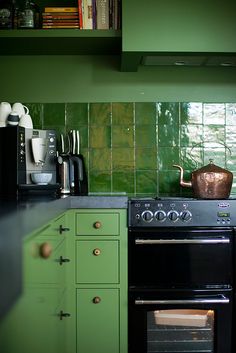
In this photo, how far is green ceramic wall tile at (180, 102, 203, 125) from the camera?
9.41 feet

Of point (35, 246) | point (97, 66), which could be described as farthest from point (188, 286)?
point (97, 66)

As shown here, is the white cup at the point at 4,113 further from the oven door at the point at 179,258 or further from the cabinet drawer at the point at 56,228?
the oven door at the point at 179,258

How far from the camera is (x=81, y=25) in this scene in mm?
2539

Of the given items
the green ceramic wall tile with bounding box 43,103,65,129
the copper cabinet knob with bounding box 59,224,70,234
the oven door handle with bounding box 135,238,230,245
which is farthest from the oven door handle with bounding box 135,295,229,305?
the green ceramic wall tile with bounding box 43,103,65,129

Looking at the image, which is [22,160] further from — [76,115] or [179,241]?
[179,241]

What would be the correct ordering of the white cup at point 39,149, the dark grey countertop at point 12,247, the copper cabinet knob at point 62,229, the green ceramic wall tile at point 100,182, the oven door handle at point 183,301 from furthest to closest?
the green ceramic wall tile at point 100,182 → the white cup at point 39,149 → the oven door handle at point 183,301 → the copper cabinet knob at point 62,229 → the dark grey countertop at point 12,247

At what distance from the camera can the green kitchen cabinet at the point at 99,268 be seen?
2.25 m

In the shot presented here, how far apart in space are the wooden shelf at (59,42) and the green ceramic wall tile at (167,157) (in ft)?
2.33

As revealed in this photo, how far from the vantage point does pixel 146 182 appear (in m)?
2.86

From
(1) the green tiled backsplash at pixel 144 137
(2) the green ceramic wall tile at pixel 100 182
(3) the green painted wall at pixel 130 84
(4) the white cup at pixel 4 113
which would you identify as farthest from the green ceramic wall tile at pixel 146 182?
(4) the white cup at pixel 4 113

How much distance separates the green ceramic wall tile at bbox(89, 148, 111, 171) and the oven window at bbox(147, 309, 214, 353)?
1.02 m

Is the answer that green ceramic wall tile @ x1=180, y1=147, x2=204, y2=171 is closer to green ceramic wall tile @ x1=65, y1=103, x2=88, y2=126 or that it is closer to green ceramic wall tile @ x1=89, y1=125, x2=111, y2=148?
green ceramic wall tile @ x1=89, y1=125, x2=111, y2=148

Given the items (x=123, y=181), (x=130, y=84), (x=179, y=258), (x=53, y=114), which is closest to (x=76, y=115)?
(x=53, y=114)

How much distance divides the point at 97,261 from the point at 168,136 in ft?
3.39
